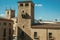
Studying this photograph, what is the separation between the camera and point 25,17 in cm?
4153

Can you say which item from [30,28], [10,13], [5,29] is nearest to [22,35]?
[30,28]

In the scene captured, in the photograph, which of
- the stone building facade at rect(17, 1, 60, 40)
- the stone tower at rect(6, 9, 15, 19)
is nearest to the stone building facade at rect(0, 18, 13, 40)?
the stone building facade at rect(17, 1, 60, 40)

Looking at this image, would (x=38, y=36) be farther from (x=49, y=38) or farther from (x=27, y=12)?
(x=27, y=12)

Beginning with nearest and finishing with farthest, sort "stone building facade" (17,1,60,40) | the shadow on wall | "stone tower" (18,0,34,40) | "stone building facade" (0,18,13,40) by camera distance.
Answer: "stone building facade" (17,1,60,40), the shadow on wall, "stone tower" (18,0,34,40), "stone building facade" (0,18,13,40)

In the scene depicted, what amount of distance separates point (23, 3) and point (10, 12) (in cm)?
3352

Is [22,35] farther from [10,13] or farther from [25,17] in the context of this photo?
[10,13]

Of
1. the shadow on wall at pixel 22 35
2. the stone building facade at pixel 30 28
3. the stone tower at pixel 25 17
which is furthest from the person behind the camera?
the stone tower at pixel 25 17

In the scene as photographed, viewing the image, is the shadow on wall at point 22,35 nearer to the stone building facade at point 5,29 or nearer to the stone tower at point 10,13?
the stone building facade at point 5,29

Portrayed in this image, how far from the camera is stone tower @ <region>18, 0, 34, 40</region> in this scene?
40438mm

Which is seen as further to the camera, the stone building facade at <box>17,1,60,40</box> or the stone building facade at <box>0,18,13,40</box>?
the stone building facade at <box>0,18,13,40</box>

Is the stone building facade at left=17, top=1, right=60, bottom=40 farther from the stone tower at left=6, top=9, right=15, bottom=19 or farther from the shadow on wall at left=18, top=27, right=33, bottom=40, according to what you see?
the stone tower at left=6, top=9, right=15, bottom=19

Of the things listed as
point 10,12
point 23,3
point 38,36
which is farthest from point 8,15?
point 38,36

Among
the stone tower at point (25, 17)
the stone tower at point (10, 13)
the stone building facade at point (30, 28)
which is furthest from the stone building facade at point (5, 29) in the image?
the stone tower at point (10, 13)

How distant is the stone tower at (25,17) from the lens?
40.4 meters
